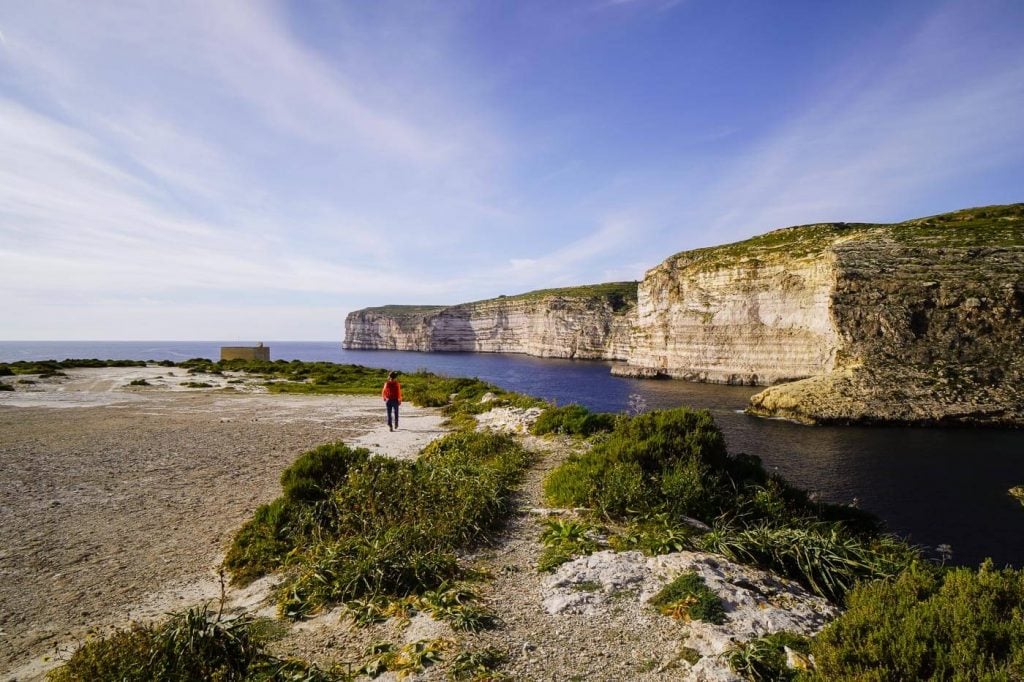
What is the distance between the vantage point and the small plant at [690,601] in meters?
5.89

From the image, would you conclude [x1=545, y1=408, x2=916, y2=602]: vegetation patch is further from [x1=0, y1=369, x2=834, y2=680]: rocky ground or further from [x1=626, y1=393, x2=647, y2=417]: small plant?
[x1=626, y1=393, x2=647, y2=417]: small plant

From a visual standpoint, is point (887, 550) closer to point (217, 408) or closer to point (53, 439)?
point (53, 439)

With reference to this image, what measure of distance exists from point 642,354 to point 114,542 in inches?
2898

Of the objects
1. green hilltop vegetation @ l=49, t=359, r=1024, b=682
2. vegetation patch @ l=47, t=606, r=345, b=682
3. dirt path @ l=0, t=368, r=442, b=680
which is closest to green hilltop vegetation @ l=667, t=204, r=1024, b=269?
green hilltop vegetation @ l=49, t=359, r=1024, b=682

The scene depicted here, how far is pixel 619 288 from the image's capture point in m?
126

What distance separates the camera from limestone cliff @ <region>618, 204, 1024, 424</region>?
34.9 m

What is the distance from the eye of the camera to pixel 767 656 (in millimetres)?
4973

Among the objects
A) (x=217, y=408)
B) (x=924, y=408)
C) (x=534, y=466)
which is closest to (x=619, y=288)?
(x=924, y=408)

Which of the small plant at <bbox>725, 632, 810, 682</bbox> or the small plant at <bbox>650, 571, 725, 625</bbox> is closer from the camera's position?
the small plant at <bbox>725, 632, 810, 682</bbox>

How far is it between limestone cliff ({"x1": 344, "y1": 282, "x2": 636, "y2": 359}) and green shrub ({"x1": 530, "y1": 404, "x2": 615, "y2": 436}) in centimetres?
8172

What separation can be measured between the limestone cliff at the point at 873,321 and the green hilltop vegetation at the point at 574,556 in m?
29.9

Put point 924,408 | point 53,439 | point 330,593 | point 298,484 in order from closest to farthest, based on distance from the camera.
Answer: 1. point 330,593
2. point 298,484
3. point 53,439
4. point 924,408

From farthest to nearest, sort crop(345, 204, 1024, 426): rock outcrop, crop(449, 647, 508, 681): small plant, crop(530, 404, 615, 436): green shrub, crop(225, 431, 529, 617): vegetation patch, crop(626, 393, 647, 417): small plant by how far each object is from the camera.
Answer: crop(626, 393, 647, 417): small plant
crop(345, 204, 1024, 426): rock outcrop
crop(530, 404, 615, 436): green shrub
crop(225, 431, 529, 617): vegetation patch
crop(449, 647, 508, 681): small plant

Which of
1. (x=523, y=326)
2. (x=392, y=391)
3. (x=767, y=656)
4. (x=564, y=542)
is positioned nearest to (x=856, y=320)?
(x=392, y=391)
